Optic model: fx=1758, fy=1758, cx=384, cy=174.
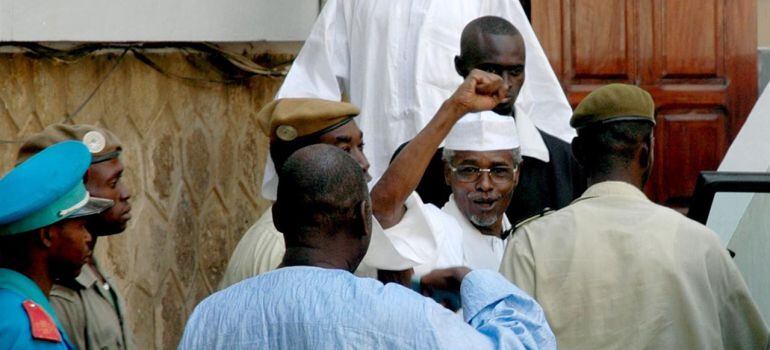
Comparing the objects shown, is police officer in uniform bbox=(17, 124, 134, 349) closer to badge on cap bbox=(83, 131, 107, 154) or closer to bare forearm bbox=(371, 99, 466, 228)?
badge on cap bbox=(83, 131, 107, 154)

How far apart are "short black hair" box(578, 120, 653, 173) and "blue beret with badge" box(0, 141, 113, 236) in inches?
58.7

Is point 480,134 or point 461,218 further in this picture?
point 480,134

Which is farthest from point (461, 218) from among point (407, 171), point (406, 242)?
point (406, 242)

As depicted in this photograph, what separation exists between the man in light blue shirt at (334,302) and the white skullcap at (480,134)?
6.65ft

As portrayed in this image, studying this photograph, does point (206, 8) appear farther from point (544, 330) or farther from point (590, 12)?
point (544, 330)

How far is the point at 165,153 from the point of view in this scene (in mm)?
7457

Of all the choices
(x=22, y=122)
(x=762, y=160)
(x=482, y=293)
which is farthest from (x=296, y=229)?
(x=762, y=160)

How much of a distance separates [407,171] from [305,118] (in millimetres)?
342

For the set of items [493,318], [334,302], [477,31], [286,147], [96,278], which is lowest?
[96,278]

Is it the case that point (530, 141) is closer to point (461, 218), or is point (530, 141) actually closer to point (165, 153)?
point (461, 218)

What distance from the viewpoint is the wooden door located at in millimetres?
8883

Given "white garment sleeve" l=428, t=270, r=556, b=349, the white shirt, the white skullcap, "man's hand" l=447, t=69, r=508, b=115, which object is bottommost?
the white shirt

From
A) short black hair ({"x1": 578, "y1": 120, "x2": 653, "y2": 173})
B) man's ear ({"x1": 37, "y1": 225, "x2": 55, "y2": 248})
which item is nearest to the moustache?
short black hair ({"x1": 578, "y1": 120, "x2": 653, "y2": 173})

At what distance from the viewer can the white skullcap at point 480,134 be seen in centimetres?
595
